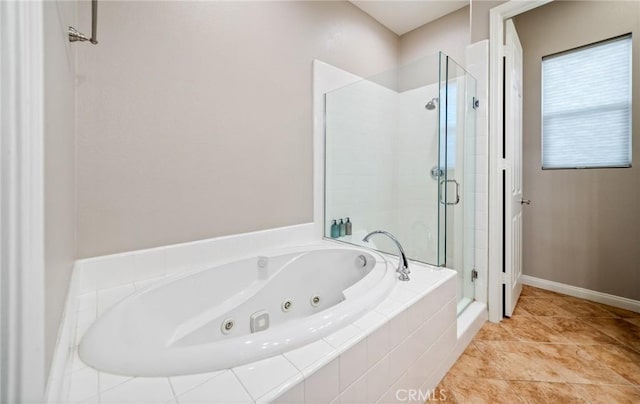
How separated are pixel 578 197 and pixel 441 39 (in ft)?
6.04

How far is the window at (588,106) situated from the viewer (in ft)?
6.98

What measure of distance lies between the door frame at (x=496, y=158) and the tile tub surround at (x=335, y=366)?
78cm

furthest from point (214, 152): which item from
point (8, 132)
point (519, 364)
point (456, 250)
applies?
point (519, 364)

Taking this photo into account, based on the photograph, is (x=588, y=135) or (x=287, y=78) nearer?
(x=287, y=78)

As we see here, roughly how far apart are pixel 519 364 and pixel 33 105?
86.7 inches

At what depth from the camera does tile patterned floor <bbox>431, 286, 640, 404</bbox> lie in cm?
132

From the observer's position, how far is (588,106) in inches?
89.7

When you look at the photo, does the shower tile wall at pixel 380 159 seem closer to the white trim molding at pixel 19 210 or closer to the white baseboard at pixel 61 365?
the white baseboard at pixel 61 365

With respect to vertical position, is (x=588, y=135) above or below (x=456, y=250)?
above

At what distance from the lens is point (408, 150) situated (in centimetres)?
228

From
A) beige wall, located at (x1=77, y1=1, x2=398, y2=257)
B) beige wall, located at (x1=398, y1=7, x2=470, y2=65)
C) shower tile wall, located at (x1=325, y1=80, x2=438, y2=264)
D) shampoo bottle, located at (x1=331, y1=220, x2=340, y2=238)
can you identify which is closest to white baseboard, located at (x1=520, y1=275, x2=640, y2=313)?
shower tile wall, located at (x1=325, y1=80, x2=438, y2=264)

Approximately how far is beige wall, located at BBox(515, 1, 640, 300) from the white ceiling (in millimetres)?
806

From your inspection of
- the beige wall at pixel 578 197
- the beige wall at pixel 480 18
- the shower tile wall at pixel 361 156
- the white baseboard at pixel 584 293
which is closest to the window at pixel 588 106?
the beige wall at pixel 578 197

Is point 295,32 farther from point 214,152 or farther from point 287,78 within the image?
point 214,152
